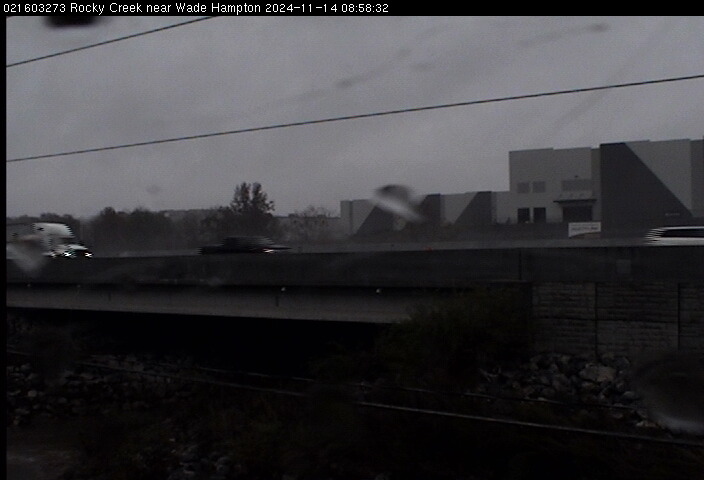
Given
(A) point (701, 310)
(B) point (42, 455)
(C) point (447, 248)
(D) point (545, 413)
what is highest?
(C) point (447, 248)

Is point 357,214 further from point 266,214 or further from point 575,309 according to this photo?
point 575,309

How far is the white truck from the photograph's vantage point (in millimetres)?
16609

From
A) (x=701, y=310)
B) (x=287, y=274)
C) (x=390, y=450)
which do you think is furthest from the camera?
(x=287, y=274)

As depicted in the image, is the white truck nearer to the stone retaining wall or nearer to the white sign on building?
the stone retaining wall

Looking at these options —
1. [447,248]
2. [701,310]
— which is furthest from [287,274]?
[701,310]

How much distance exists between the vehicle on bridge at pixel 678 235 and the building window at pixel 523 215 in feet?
9.60

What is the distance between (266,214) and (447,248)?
11.0ft

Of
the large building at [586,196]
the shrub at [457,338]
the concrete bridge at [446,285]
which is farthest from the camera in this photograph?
the concrete bridge at [446,285]

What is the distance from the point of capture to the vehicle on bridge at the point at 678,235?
51.0 ft

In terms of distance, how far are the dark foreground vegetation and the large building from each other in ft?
4.99

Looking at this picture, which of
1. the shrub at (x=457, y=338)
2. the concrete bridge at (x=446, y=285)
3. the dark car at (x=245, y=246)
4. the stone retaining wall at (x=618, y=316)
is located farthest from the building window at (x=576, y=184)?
the dark car at (x=245, y=246)

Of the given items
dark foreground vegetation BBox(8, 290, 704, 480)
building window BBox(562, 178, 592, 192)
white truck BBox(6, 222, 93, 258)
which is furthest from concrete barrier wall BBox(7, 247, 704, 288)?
white truck BBox(6, 222, 93, 258)

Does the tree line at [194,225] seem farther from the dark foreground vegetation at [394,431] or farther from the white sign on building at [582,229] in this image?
the white sign on building at [582,229]

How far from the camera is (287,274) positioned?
56.1 ft
